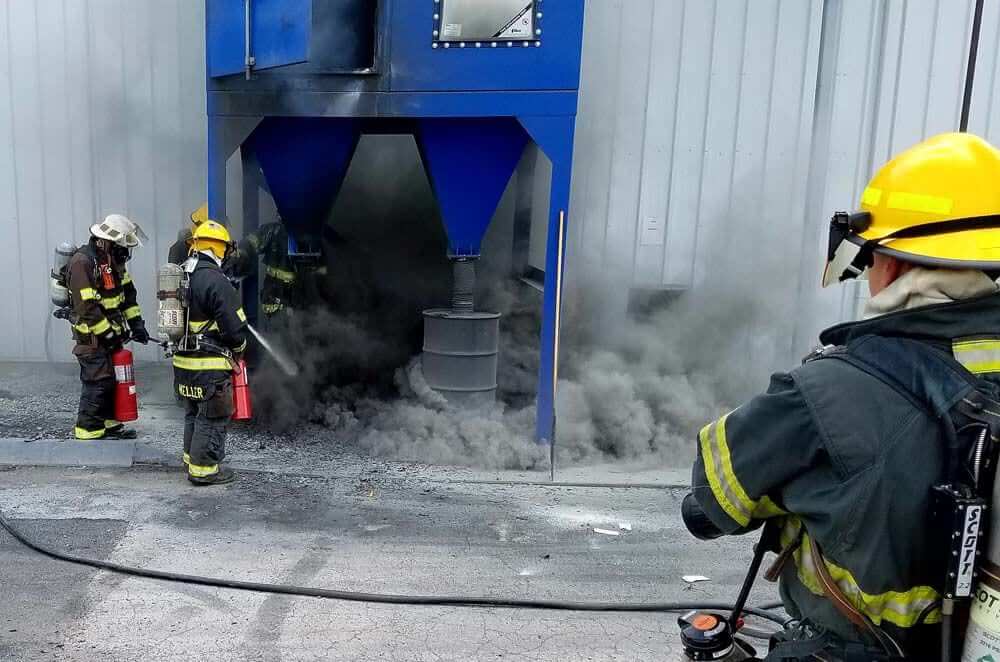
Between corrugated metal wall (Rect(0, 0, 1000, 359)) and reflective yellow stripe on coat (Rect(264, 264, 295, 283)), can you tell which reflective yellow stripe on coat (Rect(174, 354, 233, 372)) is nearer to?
reflective yellow stripe on coat (Rect(264, 264, 295, 283))

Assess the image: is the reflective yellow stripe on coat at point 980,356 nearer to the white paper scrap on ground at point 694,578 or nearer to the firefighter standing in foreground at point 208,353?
the white paper scrap on ground at point 694,578

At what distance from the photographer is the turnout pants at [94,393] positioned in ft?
18.9

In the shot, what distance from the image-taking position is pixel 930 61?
7.21 metres

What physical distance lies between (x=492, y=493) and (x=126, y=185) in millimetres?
4750

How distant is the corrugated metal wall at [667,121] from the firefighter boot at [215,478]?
325 cm

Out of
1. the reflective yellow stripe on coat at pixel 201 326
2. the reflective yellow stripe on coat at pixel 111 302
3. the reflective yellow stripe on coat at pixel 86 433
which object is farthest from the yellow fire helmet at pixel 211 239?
the reflective yellow stripe on coat at pixel 86 433

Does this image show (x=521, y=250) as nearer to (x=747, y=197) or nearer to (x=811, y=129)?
(x=747, y=197)

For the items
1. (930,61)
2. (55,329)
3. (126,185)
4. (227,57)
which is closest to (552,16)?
(227,57)

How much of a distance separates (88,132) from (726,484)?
7477 millimetres

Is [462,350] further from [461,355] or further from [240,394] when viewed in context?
[240,394]

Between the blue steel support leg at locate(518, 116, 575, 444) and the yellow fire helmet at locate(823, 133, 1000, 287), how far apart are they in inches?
149

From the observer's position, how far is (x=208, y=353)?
5.19 meters

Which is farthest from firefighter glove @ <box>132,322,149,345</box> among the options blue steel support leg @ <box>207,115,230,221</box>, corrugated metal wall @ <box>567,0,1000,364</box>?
corrugated metal wall @ <box>567,0,1000,364</box>

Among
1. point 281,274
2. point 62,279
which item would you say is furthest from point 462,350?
point 62,279
